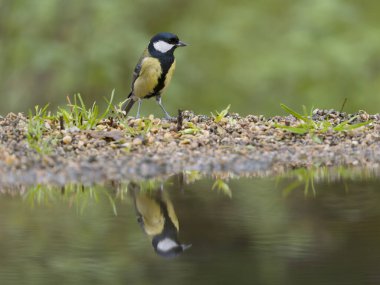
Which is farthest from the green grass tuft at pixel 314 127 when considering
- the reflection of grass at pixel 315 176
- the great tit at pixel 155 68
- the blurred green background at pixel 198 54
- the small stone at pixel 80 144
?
the blurred green background at pixel 198 54

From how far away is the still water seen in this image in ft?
7.95

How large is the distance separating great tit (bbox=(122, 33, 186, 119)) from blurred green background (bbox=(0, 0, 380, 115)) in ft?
20.0

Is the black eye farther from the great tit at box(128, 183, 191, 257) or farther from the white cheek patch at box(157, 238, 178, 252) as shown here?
the white cheek patch at box(157, 238, 178, 252)

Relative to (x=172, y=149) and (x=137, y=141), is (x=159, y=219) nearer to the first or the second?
(x=172, y=149)

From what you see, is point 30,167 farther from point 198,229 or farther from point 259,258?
point 259,258

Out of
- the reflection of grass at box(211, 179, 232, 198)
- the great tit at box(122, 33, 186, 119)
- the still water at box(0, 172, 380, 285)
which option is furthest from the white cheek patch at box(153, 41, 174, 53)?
the still water at box(0, 172, 380, 285)

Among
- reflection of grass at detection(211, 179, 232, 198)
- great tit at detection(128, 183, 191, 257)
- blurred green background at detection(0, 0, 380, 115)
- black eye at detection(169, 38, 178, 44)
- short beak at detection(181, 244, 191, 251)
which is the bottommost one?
short beak at detection(181, 244, 191, 251)

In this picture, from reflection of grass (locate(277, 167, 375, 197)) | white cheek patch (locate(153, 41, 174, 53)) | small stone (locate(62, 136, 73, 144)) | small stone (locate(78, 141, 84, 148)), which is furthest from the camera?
white cheek patch (locate(153, 41, 174, 53))

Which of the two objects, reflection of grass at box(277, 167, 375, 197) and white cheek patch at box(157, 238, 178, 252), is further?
reflection of grass at box(277, 167, 375, 197)

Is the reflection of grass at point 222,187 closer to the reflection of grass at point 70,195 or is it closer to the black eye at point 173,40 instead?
the reflection of grass at point 70,195

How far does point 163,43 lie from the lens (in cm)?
749

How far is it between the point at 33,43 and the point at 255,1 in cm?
431

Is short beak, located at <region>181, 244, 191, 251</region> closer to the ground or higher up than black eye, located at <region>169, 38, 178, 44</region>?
closer to the ground

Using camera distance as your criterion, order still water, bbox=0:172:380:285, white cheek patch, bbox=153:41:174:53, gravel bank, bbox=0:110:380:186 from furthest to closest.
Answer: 1. white cheek patch, bbox=153:41:174:53
2. gravel bank, bbox=0:110:380:186
3. still water, bbox=0:172:380:285
